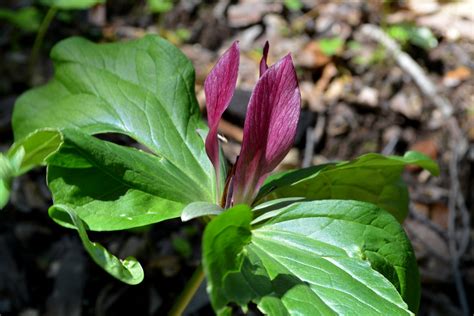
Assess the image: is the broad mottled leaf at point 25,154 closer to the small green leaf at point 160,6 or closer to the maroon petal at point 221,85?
the maroon petal at point 221,85

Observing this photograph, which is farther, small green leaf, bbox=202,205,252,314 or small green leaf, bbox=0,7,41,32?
small green leaf, bbox=0,7,41,32

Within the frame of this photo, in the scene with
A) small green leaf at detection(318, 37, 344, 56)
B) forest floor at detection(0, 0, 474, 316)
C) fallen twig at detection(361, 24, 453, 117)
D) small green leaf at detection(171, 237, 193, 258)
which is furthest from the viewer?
small green leaf at detection(318, 37, 344, 56)

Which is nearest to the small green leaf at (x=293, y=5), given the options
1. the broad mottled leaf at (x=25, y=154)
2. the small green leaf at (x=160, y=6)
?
the small green leaf at (x=160, y=6)

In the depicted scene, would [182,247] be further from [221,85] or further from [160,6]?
[160,6]

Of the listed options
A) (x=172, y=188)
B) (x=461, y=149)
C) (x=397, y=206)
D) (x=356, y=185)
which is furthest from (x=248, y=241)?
(x=461, y=149)

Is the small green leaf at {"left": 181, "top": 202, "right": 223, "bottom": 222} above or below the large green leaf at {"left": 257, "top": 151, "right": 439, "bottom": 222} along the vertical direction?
above

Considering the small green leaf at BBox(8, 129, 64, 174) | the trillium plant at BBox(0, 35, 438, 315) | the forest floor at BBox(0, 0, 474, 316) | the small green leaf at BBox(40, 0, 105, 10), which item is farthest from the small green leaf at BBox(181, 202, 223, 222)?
the small green leaf at BBox(40, 0, 105, 10)

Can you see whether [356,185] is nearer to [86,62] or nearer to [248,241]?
[248,241]

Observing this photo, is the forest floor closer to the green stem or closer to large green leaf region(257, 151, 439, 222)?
the green stem
